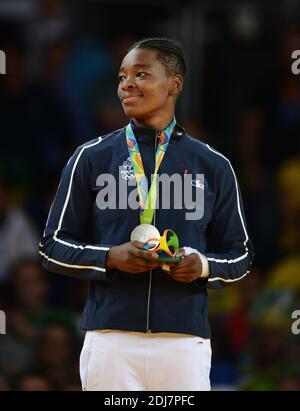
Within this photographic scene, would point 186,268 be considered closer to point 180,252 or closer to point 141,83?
point 180,252

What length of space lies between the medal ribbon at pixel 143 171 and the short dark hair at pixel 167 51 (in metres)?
0.23

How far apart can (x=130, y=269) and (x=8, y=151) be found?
14.6ft

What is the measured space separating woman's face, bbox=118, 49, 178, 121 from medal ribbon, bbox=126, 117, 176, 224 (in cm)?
11

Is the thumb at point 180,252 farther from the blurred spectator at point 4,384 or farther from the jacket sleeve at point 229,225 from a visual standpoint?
the blurred spectator at point 4,384

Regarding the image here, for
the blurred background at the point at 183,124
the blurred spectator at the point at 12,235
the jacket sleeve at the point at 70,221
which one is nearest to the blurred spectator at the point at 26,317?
the blurred background at the point at 183,124

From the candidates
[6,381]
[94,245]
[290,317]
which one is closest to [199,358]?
[94,245]

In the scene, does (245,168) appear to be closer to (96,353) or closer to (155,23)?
(155,23)

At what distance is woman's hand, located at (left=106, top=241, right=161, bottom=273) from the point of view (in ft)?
12.7

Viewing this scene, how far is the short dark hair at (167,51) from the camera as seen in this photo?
421 centimetres

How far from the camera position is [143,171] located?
414 cm

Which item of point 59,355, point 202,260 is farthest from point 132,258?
point 59,355

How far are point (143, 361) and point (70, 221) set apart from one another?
64 cm

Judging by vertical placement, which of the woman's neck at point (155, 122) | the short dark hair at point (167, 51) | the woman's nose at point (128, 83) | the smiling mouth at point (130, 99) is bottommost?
the woman's neck at point (155, 122)

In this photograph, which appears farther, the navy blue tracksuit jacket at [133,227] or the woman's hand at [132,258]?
the navy blue tracksuit jacket at [133,227]
